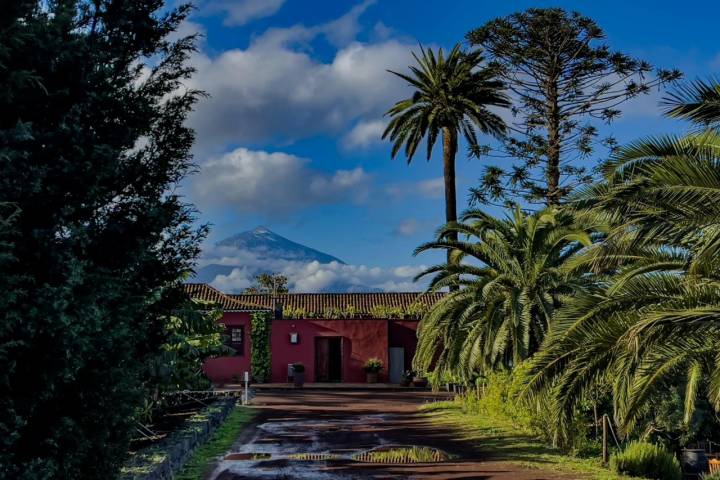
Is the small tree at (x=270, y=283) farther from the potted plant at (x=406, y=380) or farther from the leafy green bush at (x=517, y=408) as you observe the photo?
the leafy green bush at (x=517, y=408)

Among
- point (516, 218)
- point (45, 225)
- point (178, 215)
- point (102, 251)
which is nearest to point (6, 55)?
point (45, 225)

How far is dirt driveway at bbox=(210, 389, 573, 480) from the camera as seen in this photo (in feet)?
37.3

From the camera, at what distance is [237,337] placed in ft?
125

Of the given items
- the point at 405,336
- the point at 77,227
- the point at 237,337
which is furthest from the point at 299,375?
the point at 77,227

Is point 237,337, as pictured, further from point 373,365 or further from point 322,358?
point 373,365

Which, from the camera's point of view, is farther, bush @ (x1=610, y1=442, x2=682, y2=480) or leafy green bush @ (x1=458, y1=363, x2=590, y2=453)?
leafy green bush @ (x1=458, y1=363, x2=590, y2=453)

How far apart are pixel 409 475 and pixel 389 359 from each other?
26884 millimetres

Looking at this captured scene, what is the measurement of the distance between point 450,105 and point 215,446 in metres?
21.7

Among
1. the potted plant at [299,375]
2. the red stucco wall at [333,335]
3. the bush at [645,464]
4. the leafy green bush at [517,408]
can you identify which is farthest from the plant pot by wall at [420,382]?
the bush at [645,464]

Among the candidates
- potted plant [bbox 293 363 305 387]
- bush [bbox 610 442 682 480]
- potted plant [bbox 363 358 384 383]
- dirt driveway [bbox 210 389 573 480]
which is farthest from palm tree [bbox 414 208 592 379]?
potted plant [bbox 363 358 384 383]

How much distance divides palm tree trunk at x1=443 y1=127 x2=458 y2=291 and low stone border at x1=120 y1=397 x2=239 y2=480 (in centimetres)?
1680

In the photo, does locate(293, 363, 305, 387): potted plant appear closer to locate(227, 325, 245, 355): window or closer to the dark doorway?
the dark doorway

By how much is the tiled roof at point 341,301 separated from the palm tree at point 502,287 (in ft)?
62.4

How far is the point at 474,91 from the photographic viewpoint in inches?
1289
